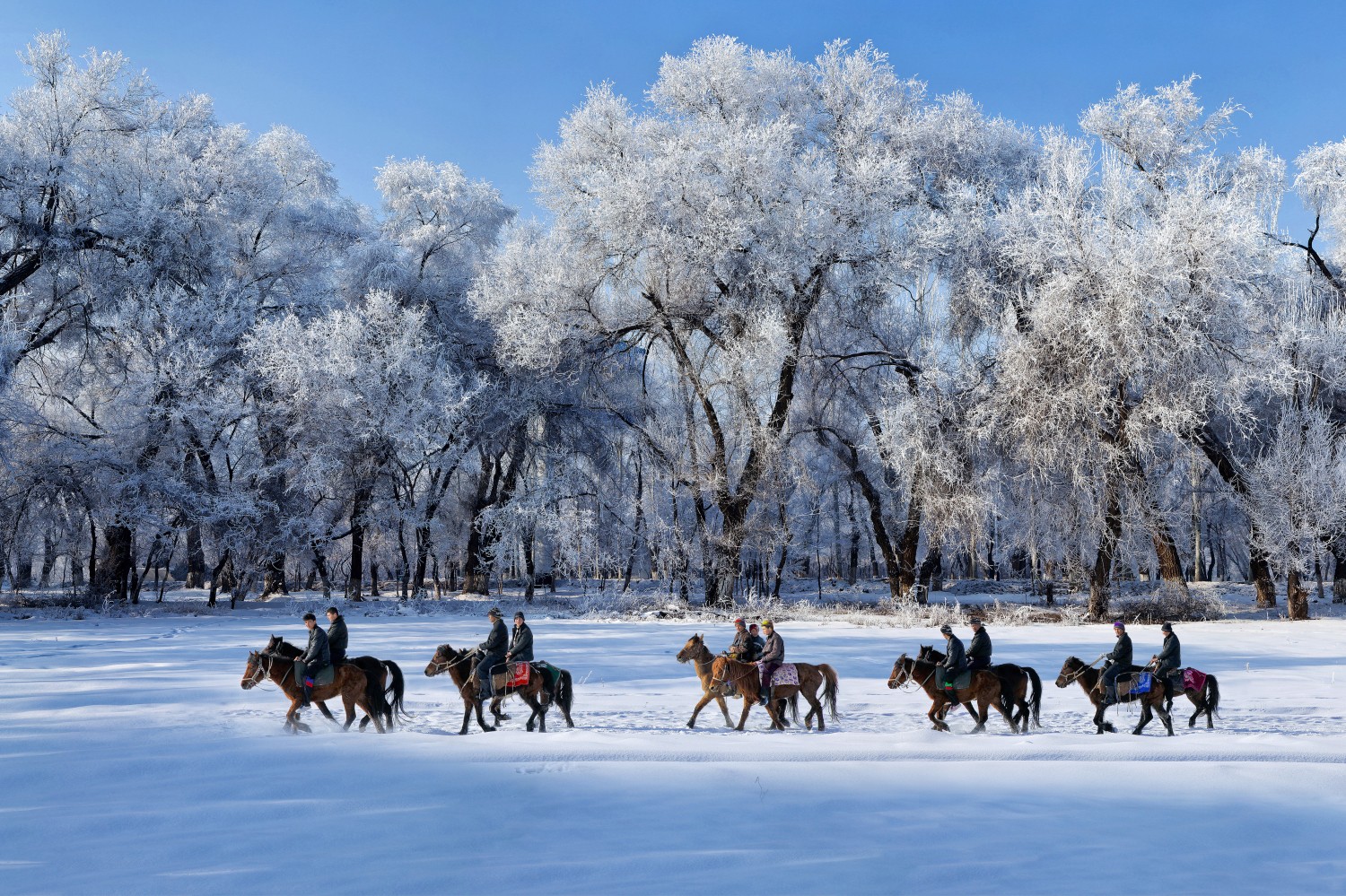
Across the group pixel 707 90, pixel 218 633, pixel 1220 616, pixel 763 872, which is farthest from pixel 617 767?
pixel 707 90

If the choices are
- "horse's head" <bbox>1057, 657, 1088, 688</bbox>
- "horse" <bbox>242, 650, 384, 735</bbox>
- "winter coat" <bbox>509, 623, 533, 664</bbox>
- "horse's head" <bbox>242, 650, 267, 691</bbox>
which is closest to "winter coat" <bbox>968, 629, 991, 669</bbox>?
"horse's head" <bbox>1057, 657, 1088, 688</bbox>

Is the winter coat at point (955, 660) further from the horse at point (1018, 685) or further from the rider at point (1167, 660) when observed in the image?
the rider at point (1167, 660)

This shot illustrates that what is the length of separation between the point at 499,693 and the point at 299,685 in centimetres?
234

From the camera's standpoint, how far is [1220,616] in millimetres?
27000

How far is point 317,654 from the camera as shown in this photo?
36.4ft

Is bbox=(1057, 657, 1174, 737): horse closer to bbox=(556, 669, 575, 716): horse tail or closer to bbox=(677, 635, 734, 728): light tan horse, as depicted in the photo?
bbox=(677, 635, 734, 728): light tan horse

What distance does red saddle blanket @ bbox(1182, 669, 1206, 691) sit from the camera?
11688 millimetres

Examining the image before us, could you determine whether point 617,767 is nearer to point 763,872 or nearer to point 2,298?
point 763,872

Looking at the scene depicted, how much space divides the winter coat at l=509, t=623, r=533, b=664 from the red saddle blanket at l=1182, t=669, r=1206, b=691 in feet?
26.6

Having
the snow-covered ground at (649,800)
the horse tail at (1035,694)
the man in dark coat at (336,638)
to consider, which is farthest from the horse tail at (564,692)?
the horse tail at (1035,694)

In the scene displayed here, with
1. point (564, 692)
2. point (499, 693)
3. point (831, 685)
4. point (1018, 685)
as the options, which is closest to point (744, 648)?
point (831, 685)

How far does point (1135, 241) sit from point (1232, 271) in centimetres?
249

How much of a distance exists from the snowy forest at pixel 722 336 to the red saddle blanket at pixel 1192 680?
1435 cm

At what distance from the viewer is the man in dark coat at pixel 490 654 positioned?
11.1 metres
